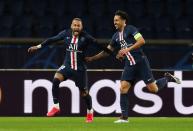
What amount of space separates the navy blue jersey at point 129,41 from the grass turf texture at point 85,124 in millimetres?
1034

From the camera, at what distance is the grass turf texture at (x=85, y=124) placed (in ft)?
30.5

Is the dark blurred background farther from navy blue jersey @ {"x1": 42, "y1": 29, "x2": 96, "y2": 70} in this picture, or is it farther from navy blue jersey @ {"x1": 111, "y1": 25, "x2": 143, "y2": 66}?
navy blue jersey @ {"x1": 111, "y1": 25, "x2": 143, "y2": 66}

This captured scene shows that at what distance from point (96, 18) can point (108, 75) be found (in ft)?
9.95

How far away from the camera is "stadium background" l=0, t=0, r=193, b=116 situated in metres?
12.1

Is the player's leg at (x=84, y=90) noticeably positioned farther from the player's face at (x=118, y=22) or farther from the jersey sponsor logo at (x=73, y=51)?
the player's face at (x=118, y=22)

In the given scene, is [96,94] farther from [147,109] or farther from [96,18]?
[96,18]

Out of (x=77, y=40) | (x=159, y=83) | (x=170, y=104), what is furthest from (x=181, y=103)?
(x=77, y=40)

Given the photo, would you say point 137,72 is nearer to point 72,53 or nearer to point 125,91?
point 125,91

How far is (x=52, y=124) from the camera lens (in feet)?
→ 33.3

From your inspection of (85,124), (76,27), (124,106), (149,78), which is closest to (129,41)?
(149,78)

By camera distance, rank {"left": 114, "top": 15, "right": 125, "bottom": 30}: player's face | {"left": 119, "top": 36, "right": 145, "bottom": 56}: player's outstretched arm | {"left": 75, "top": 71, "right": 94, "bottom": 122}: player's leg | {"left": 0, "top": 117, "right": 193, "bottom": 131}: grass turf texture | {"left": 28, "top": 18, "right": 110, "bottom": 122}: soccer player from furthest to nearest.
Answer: {"left": 75, "top": 71, "right": 94, "bottom": 122}: player's leg → {"left": 28, "top": 18, "right": 110, "bottom": 122}: soccer player → {"left": 114, "top": 15, "right": 125, "bottom": 30}: player's face → {"left": 119, "top": 36, "right": 145, "bottom": 56}: player's outstretched arm → {"left": 0, "top": 117, "right": 193, "bottom": 131}: grass turf texture

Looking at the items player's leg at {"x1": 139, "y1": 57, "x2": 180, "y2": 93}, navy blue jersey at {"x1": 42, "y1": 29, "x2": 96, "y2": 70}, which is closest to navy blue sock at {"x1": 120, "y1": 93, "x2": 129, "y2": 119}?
player's leg at {"x1": 139, "y1": 57, "x2": 180, "y2": 93}

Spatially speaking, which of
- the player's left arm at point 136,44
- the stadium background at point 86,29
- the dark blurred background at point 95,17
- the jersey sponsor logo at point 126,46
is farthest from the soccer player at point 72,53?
the dark blurred background at point 95,17

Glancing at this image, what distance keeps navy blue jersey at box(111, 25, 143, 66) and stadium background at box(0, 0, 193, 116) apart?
1580 millimetres
